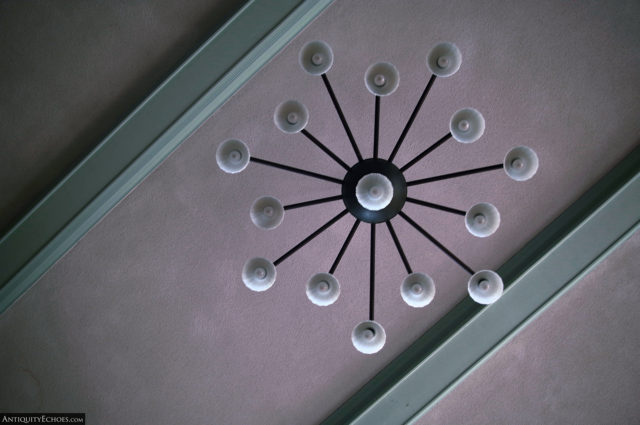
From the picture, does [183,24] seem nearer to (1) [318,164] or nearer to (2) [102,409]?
(1) [318,164]

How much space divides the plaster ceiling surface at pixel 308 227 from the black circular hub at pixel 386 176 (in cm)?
107

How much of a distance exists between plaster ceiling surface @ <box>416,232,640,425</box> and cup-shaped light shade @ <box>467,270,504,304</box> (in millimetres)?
1045

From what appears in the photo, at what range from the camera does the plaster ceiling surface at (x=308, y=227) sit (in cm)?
288

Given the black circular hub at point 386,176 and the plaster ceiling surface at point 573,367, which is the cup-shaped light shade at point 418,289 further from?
the plaster ceiling surface at point 573,367

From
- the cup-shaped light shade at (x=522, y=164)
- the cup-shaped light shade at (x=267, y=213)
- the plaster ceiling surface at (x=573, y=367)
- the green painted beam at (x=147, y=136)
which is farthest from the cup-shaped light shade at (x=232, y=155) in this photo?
the plaster ceiling surface at (x=573, y=367)

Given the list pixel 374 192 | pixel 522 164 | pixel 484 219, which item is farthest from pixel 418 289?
pixel 522 164

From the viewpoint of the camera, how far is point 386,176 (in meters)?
1.98

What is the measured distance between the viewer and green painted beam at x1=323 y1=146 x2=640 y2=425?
295cm

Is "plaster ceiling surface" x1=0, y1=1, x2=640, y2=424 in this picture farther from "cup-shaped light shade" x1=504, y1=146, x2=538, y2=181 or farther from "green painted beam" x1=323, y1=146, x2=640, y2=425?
"cup-shaped light shade" x1=504, y1=146, x2=538, y2=181

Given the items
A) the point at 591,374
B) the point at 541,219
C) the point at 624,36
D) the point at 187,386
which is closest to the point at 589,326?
the point at 591,374

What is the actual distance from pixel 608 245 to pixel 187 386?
2.86 metres

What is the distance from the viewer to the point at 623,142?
9.77 ft

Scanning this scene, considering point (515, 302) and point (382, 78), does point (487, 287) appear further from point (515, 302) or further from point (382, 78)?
point (382, 78)

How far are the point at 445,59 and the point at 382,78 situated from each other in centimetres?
28
